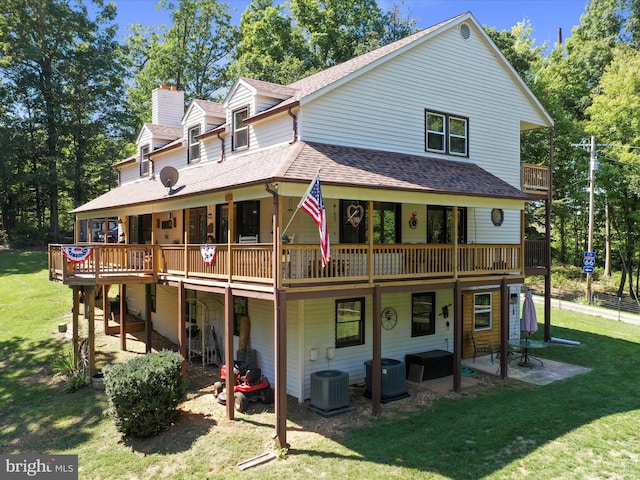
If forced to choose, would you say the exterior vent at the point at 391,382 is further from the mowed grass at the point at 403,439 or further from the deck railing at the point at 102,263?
the deck railing at the point at 102,263

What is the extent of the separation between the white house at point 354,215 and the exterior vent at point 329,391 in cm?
86

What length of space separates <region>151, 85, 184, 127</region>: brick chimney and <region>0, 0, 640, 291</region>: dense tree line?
38.4 feet

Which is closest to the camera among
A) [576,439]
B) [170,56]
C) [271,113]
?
[576,439]

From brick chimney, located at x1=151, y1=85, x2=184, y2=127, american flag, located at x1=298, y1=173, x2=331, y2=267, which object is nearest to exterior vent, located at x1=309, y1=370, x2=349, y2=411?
american flag, located at x1=298, y1=173, x2=331, y2=267

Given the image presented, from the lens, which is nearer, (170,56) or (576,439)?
(576,439)

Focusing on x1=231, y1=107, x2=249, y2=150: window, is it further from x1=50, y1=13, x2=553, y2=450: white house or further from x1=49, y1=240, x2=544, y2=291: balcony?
x1=49, y1=240, x2=544, y2=291: balcony

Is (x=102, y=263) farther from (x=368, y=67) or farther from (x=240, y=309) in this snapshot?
(x=368, y=67)

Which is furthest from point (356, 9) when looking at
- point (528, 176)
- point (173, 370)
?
point (173, 370)

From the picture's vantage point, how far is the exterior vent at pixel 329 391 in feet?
39.3

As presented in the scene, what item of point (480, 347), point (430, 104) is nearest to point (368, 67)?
point (430, 104)

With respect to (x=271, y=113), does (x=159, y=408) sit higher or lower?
lower

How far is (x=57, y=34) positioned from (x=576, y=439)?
44.3 meters

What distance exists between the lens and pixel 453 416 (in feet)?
37.9

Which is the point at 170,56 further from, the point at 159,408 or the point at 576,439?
the point at 576,439
